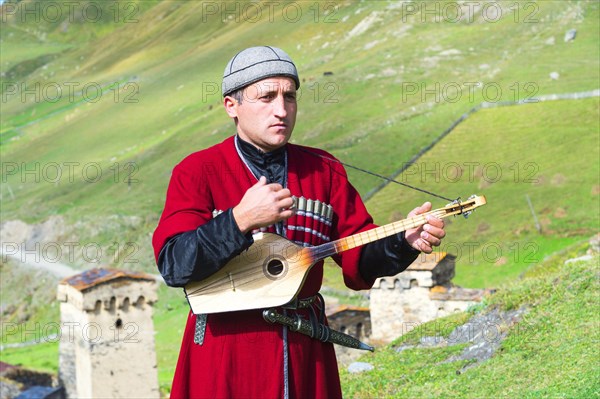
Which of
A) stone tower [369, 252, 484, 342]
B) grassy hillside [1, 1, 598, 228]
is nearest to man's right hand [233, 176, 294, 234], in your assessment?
stone tower [369, 252, 484, 342]

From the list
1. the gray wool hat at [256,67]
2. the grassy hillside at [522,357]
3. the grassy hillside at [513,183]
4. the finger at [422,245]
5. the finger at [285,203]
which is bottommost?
the grassy hillside at [522,357]

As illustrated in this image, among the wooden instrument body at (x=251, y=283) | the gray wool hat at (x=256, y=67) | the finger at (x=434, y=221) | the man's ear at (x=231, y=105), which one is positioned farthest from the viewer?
the man's ear at (x=231, y=105)

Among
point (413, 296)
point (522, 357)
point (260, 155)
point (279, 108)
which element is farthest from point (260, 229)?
point (413, 296)

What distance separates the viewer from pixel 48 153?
11669 centimetres

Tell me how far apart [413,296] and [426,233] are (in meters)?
22.4

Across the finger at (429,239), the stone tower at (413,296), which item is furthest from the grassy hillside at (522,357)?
the stone tower at (413,296)

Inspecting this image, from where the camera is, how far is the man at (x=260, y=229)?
20.8 feet

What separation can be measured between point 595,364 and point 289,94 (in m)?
7.42

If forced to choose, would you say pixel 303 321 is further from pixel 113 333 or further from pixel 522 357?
pixel 113 333

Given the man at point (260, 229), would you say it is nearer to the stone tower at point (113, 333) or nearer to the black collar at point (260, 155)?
the black collar at point (260, 155)

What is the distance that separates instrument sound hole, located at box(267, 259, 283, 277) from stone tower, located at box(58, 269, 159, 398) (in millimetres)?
21448

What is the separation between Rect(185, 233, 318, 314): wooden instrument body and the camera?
617 cm

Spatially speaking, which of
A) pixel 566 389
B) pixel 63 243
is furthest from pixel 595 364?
pixel 63 243

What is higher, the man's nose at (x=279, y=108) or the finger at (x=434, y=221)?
the man's nose at (x=279, y=108)
